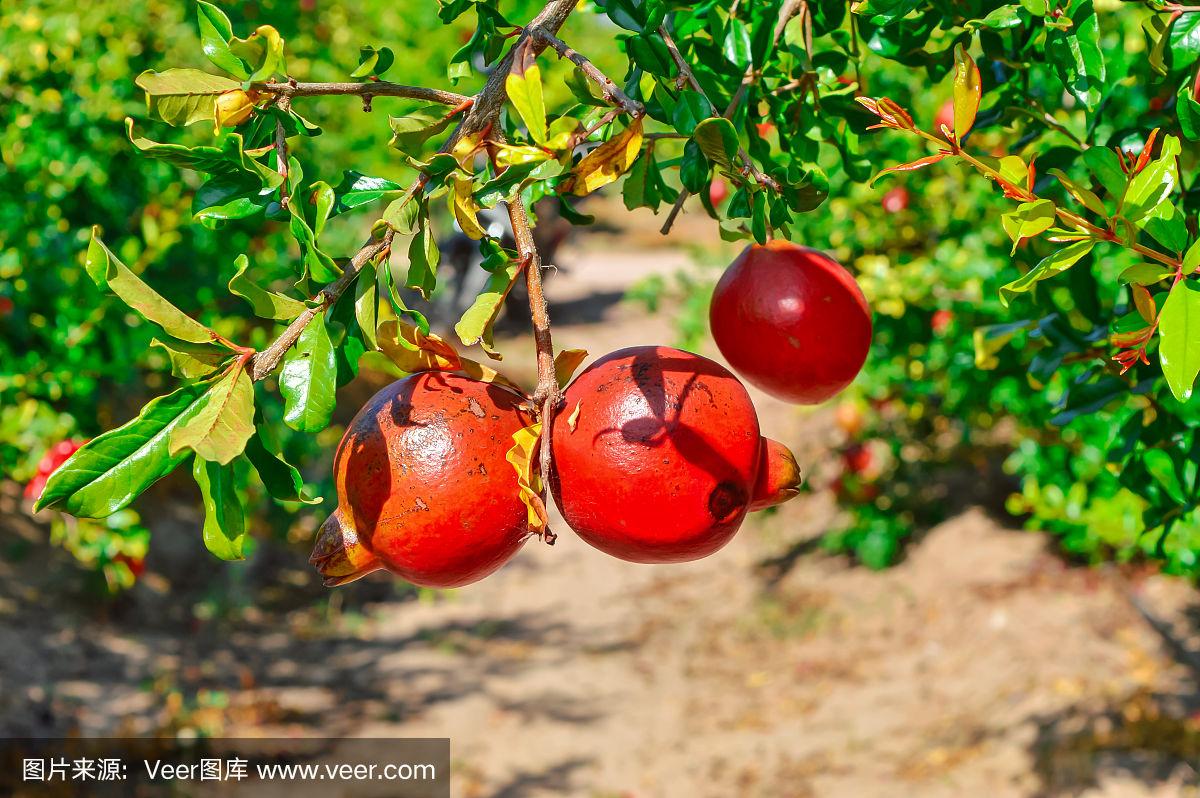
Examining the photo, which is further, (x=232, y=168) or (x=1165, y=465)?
(x=1165, y=465)

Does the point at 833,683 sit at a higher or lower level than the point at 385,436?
lower

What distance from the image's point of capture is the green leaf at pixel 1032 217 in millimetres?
887

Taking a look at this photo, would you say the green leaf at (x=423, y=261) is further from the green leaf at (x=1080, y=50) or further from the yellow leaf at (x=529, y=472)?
the green leaf at (x=1080, y=50)

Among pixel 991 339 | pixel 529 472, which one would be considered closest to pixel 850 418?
pixel 991 339

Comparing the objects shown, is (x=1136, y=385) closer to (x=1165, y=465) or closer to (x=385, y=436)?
(x=1165, y=465)

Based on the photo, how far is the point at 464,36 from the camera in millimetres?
6602

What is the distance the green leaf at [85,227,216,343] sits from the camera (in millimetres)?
827

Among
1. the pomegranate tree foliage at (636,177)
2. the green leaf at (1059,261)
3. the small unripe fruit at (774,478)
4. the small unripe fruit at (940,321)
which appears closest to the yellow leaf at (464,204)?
the pomegranate tree foliage at (636,177)

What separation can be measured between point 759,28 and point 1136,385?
2.08 ft

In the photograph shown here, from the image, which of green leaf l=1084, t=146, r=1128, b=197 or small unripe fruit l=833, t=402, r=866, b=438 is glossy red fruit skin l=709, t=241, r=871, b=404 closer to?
green leaf l=1084, t=146, r=1128, b=197

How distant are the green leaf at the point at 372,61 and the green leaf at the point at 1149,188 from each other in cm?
66

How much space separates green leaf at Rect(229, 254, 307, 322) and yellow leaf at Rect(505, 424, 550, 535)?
213 mm

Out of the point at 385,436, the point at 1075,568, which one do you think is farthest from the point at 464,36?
the point at 385,436

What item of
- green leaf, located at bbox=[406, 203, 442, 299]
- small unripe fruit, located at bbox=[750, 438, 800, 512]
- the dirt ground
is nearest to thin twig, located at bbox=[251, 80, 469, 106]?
green leaf, located at bbox=[406, 203, 442, 299]
